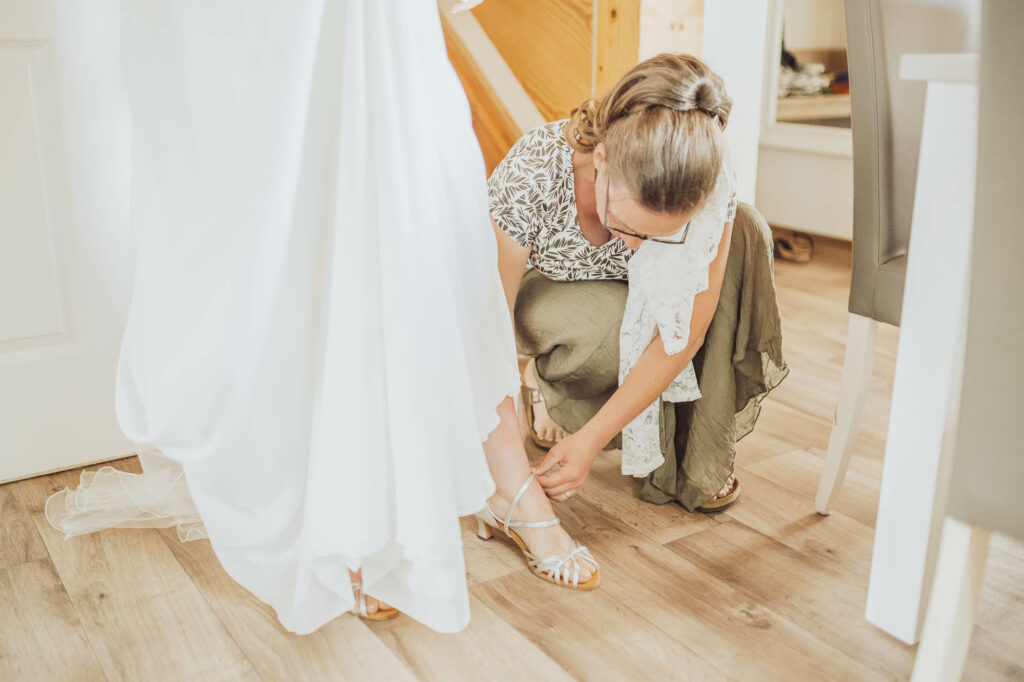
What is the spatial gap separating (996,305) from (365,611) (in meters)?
0.87

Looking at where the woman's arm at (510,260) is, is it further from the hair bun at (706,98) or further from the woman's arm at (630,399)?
the hair bun at (706,98)

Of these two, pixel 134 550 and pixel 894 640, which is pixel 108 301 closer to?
pixel 134 550

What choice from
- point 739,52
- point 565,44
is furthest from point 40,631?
point 739,52

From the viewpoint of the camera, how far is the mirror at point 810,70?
333 centimetres

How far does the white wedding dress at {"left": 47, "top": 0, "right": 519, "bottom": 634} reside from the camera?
1047mm

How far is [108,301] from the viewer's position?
1.50m

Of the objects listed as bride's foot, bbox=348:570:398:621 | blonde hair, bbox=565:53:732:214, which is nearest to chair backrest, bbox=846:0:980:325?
blonde hair, bbox=565:53:732:214

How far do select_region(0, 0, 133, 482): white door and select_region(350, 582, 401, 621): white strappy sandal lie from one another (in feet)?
2.03

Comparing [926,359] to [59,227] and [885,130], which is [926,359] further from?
[59,227]

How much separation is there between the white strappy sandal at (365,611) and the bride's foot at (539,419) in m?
0.63

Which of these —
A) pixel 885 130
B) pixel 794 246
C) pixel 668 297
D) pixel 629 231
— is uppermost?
pixel 885 130

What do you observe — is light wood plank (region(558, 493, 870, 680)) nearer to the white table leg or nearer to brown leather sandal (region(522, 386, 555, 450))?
the white table leg

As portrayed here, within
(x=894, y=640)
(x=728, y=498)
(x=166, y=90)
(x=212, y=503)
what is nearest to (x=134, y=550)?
(x=212, y=503)

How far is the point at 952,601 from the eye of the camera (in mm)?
923
